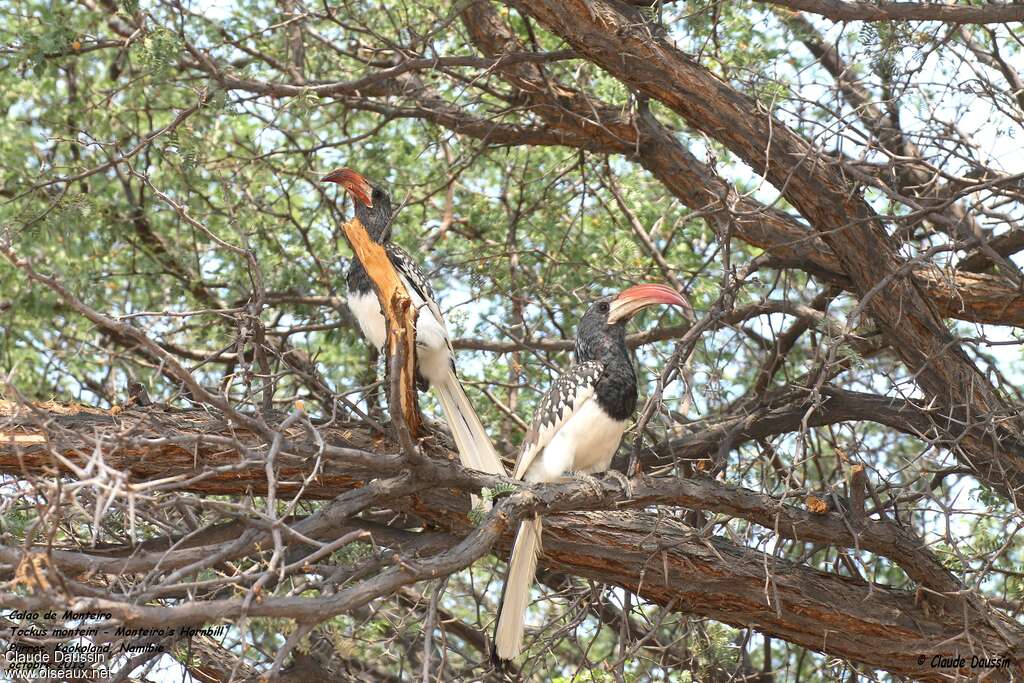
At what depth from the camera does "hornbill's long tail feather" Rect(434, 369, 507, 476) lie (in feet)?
12.1

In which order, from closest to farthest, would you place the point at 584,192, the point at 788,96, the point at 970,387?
the point at 970,387 → the point at 788,96 → the point at 584,192

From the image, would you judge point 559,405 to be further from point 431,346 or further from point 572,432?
point 431,346

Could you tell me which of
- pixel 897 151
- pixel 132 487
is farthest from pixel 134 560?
pixel 897 151

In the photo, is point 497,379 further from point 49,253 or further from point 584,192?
point 49,253

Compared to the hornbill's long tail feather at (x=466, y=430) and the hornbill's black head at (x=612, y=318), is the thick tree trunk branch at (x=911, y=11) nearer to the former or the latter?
the hornbill's black head at (x=612, y=318)

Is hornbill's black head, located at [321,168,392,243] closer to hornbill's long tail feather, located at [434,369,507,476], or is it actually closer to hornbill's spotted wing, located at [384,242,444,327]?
hornbill's spotted wing, located at [384,242,444,327]

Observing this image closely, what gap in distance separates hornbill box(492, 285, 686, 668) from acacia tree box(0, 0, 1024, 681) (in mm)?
164

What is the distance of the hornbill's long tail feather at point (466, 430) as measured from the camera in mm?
3684

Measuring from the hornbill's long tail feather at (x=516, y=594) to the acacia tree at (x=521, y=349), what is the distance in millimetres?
75

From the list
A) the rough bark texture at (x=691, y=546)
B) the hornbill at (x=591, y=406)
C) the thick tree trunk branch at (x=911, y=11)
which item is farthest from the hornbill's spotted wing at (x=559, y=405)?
the thick tree trunk branch at (x=911, y=11)

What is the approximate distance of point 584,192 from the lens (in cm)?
468

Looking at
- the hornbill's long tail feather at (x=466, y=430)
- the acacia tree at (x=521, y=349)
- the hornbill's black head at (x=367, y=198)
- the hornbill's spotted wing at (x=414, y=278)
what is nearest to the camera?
the acacia tree at (x=521, y=349)

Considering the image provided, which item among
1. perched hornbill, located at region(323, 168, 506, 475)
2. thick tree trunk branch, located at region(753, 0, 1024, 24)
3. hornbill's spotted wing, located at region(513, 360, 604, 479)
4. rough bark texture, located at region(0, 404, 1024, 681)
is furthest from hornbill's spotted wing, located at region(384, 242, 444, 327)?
thick tree trunk branch, located at region(753, 0, 1024, 24)

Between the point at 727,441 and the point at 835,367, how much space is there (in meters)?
0.48
